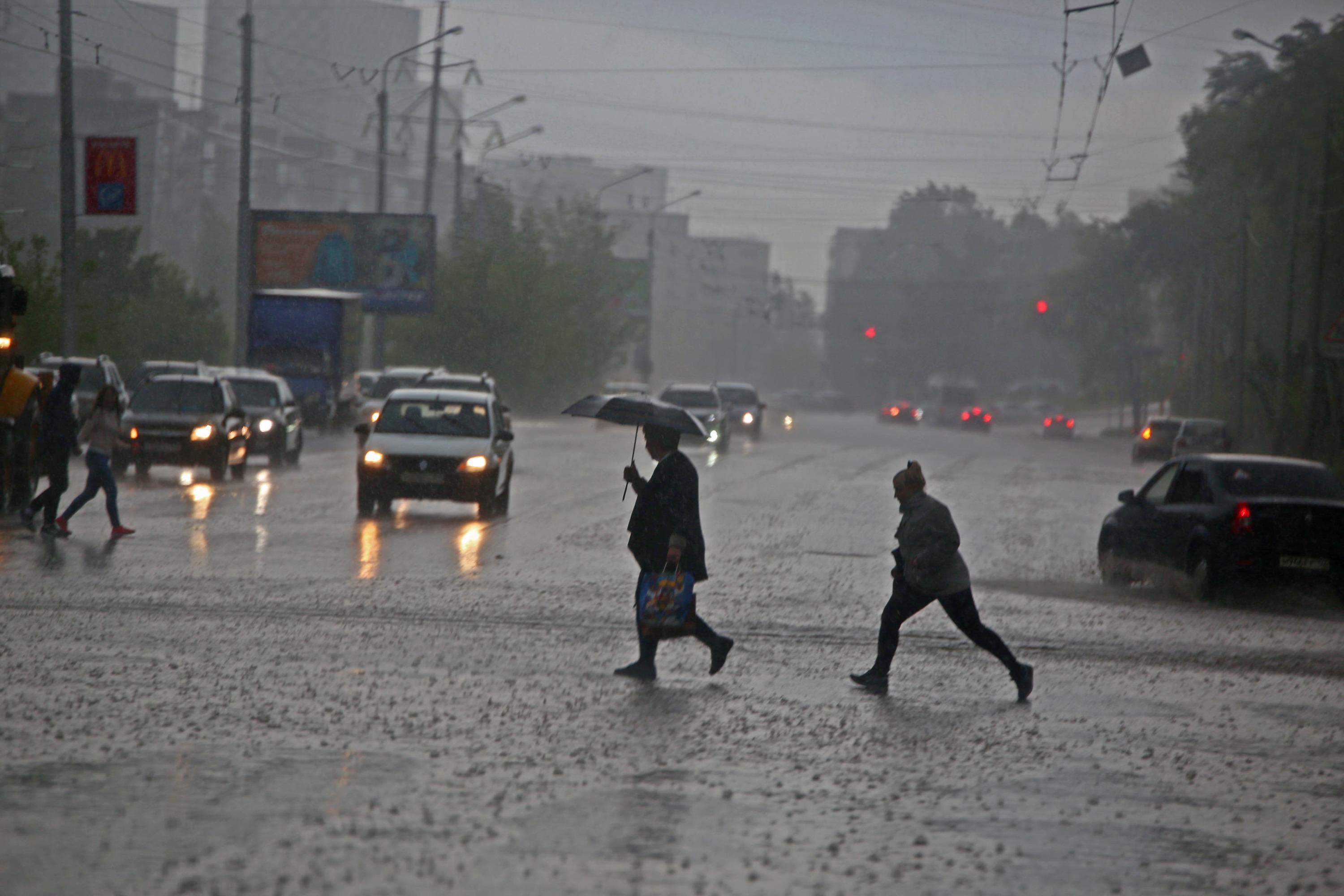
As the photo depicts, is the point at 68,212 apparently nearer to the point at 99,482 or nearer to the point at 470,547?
the point at 99,482

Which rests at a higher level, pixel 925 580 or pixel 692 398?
pixel 925 580

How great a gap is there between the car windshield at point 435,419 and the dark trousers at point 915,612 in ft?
43.2

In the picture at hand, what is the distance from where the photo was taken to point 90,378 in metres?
35.2

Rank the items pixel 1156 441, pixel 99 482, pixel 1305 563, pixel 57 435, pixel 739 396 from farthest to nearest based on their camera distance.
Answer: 1. pixel 739 396
2. pixel 1156 441
3. pixel 99 482
4. pixel 57 435
5. pixel 1305 563

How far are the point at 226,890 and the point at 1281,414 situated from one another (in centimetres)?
3758

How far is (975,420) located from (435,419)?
6440cm

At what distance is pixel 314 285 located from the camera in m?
63.9

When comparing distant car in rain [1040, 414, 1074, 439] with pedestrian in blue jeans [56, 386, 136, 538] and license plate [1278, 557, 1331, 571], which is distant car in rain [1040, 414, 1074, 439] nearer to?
license plate [1278, 557, 1331, 571]

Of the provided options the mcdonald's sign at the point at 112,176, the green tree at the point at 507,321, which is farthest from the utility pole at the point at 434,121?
the mcdonald's sign at the point at 112,176

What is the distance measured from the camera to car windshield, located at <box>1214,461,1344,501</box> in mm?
16484

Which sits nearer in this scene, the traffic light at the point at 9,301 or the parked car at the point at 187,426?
the traffic light at the point at 9,301

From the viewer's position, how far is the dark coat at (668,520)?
1045cm

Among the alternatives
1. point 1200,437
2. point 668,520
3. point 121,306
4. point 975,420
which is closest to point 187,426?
point 668,520

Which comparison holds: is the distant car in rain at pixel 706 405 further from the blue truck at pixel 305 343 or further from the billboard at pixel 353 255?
the billboard at pixel 353 255
